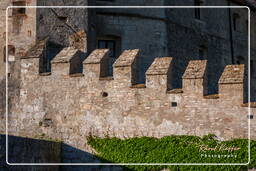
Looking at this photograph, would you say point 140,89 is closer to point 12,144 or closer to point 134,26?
point 12,144

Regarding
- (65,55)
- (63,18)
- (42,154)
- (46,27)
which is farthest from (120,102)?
(63,18)

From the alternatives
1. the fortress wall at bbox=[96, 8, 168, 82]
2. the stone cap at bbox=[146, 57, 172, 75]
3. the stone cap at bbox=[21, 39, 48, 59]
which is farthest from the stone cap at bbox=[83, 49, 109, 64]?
the fortress wall at bbox=[96, 8, 168, 82]

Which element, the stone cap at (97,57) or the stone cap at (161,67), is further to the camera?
the stone cap at (97,57)

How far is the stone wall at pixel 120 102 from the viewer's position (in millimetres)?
15352

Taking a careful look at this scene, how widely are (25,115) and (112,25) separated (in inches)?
243

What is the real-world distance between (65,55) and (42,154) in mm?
3763

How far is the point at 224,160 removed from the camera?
1513 cm

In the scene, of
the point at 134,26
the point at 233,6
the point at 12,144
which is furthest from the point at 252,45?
the point at 12,144

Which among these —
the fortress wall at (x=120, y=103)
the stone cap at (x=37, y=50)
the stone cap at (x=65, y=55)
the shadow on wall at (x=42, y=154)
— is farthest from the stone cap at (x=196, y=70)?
the stone cap at (x=37, y=50)

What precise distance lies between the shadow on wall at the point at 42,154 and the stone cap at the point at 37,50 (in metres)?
3.28

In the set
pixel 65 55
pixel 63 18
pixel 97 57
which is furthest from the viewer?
pixel 63 18

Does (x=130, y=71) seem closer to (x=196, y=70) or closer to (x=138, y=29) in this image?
(x=196, y=70)

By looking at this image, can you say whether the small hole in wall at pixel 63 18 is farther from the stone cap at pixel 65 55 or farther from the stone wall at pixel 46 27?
the stone cap at pixel 65 55

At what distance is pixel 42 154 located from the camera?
632 inches
